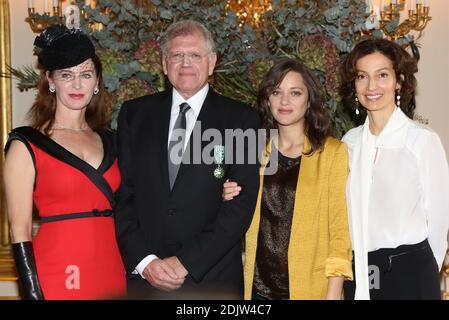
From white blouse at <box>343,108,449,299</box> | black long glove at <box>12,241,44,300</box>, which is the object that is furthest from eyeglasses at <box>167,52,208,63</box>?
black long glove at <box>12,241,44,300</box>

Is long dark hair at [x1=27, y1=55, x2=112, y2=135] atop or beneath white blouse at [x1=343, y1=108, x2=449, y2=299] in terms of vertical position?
atop

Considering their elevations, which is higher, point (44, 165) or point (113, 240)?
point (44, 165)

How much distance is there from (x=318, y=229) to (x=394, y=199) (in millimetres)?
351

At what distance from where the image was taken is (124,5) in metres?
3.90

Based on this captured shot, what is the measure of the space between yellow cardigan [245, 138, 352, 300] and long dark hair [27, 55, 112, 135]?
0.98 meters

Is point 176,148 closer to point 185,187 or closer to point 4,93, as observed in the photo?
point 185,187

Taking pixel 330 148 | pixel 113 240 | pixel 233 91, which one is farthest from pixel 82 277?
pixel 233 91

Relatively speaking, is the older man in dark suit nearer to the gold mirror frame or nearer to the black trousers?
the black trousers

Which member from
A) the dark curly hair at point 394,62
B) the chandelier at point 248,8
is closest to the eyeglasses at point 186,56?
the dark curly hair at point 394,62

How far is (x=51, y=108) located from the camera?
10.5 ft

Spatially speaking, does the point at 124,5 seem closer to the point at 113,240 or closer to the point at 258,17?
the point at 258,17

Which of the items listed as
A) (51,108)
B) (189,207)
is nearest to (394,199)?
(189,207)

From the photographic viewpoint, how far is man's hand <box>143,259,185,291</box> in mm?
3051
